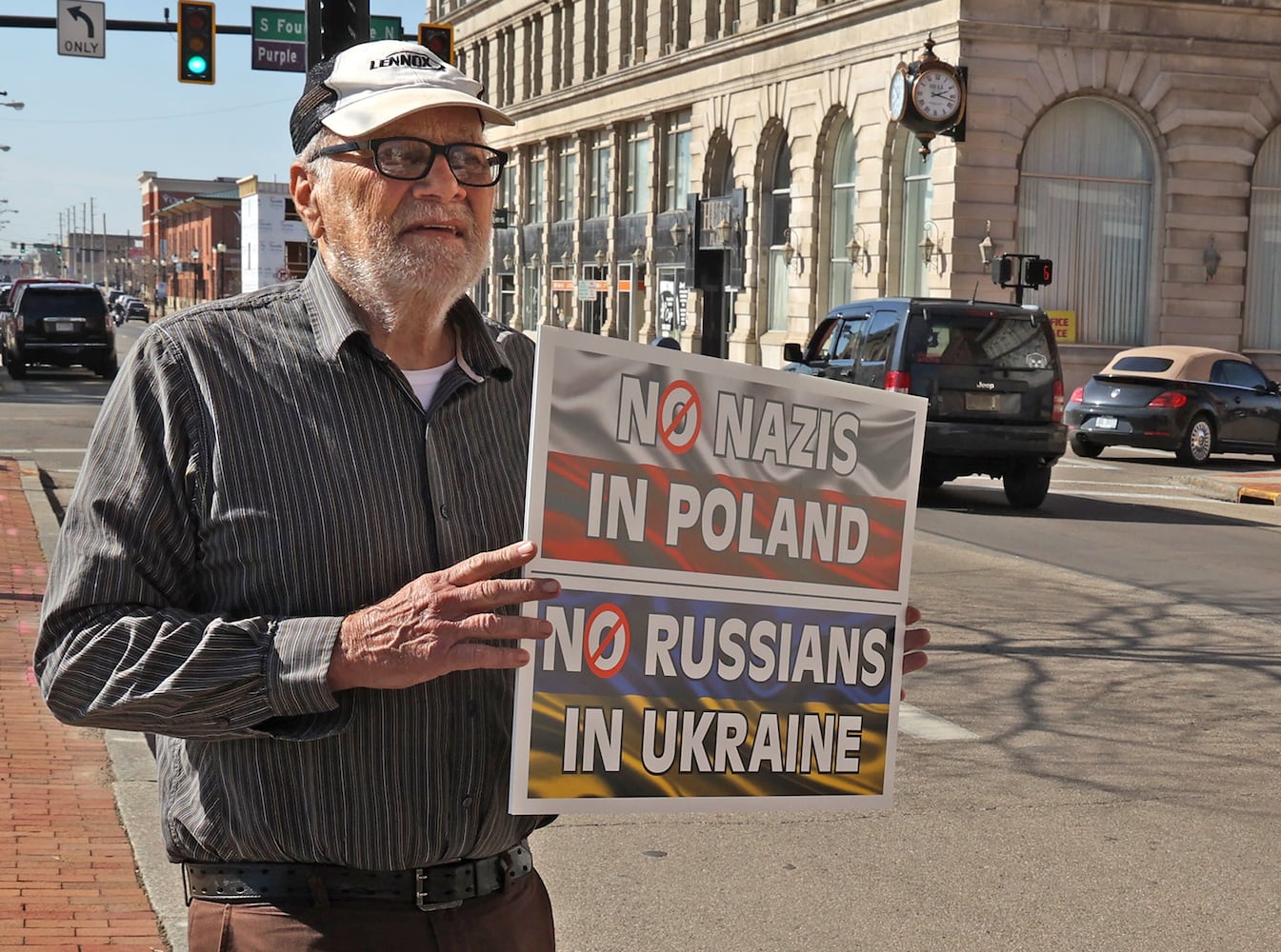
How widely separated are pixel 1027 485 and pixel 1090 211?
19105 mm

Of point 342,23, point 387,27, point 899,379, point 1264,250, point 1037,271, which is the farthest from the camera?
point 1264,250

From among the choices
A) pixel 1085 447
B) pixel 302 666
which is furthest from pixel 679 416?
pixel 1085 447

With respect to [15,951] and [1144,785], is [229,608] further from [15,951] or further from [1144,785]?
[1144,785]

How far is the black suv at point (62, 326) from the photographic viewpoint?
3456 centimetres

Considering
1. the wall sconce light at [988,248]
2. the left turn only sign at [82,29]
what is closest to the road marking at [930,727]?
the left turn only sign at [82,29]

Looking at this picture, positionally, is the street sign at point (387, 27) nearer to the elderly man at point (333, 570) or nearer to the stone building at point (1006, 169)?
the stone building at point (1006, 169)

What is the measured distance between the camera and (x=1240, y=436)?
2444 cm

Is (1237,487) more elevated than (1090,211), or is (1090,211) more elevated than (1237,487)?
(1090,211)

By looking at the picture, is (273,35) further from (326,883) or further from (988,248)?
(326,883)

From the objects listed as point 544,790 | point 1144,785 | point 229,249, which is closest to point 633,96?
point 1144,785

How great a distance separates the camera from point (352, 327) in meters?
2.51

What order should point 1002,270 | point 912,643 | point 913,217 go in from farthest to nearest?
1. point 913,217
2. point 1002,270
3. point 912,643

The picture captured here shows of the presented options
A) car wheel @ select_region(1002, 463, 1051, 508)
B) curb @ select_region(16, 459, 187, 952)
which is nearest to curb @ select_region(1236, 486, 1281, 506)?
car wheel @ select_region(1002, 463, 1051, 508)

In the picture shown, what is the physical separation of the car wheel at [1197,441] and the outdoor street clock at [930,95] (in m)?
10.4
